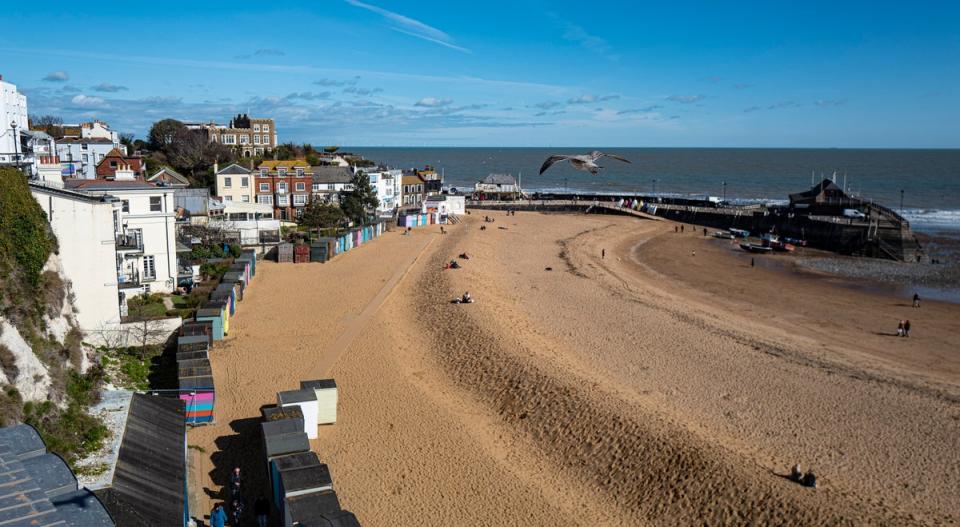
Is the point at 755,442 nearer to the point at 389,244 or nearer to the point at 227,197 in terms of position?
the point at 389,244

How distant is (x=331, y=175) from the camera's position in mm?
61000

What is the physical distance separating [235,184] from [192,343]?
117 ft

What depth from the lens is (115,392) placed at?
53.7 ft

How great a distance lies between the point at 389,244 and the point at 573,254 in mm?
13338

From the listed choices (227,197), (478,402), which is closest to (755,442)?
(478,402)

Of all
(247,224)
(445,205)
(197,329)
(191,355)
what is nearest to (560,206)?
(445,205)

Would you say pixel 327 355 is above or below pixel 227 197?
below

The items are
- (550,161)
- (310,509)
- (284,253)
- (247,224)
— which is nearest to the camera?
(310,509)

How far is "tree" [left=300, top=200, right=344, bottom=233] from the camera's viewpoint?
49.5 meters

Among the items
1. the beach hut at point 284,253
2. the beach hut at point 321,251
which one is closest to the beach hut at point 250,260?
the beach hut at point 284,253

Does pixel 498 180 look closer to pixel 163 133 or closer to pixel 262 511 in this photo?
pixel 163 133

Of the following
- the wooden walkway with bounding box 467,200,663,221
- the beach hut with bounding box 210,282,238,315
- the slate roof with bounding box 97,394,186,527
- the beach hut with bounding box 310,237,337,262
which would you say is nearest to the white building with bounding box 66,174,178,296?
the beach hut with bounding box 210,282,238,315

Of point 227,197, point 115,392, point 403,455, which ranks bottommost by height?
point 403,455

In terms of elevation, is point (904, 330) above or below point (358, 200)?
below
